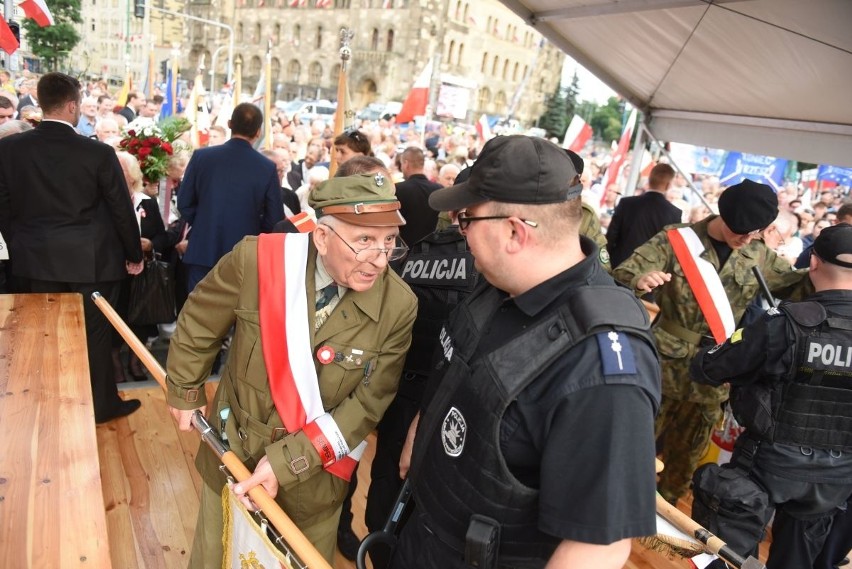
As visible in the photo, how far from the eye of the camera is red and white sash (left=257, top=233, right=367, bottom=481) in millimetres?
1909

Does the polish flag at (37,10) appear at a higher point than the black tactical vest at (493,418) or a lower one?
higher

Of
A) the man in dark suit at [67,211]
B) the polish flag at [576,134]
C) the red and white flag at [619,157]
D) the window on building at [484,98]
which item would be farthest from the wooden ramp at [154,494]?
the window on building at [484,98]

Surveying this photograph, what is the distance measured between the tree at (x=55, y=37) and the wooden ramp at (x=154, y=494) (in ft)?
97.8

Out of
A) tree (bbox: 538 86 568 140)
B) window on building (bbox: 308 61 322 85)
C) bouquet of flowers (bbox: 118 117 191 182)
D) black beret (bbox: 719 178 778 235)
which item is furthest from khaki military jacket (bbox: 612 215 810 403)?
window on building (bbox: 308 61 322 85)

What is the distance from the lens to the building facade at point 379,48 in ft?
160

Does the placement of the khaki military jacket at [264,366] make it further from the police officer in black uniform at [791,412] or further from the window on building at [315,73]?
the window on building at [315,73]

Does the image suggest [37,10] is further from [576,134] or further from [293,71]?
[293,71]

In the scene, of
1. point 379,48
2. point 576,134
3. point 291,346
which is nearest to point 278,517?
point 291,346

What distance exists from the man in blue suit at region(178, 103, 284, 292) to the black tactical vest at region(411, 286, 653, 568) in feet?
10.3

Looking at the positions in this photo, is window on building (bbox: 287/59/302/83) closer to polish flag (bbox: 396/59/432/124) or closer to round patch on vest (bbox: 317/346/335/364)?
polish flag (bbox: 396/59/432/124)

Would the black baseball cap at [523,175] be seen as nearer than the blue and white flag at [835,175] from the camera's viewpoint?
Yes

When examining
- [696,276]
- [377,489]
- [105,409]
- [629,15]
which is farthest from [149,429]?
[629,15]

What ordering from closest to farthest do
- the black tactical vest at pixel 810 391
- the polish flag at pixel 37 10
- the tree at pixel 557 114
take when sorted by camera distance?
the black tactical vest at pixel 810 391 → the polish flag at pixel 37 10 → the tree at pixel 557 114

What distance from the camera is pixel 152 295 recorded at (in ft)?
14.0
